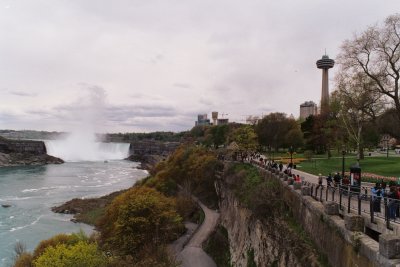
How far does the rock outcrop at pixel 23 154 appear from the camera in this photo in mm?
115531

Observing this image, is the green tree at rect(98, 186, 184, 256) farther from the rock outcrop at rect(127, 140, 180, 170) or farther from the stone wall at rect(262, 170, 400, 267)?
the rock outcrop at rect(127, 140, 180, 170)

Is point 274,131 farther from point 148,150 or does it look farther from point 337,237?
point 148,150

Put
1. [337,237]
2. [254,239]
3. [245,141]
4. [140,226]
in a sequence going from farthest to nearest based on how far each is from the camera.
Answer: [245,141]
[140,226]
[254,239]
[337,237]

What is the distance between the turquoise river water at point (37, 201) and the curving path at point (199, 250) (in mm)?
13366

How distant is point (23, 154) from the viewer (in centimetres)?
12475

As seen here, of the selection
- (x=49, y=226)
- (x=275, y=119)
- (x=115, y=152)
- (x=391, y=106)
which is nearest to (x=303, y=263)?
(x=391, y=106)

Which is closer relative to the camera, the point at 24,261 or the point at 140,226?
the point at 24,261

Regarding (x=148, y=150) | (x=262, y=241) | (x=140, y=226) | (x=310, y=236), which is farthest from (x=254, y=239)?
(x=148, y=150)

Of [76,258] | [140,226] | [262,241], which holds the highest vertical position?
[262,241]

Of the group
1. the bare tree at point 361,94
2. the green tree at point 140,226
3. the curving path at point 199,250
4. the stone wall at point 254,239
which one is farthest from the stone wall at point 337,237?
the green tree at point 140,226

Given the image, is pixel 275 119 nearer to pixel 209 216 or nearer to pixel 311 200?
pixel 209 216

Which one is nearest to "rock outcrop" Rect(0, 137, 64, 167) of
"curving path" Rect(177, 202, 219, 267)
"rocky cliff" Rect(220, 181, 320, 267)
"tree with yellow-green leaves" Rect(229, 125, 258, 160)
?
"tree with yellow-green leaves" Rect(229, 125, 258, 160)

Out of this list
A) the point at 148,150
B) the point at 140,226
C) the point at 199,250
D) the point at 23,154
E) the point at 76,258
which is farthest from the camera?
the point at 148,150

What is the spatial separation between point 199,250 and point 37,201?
32722mm
